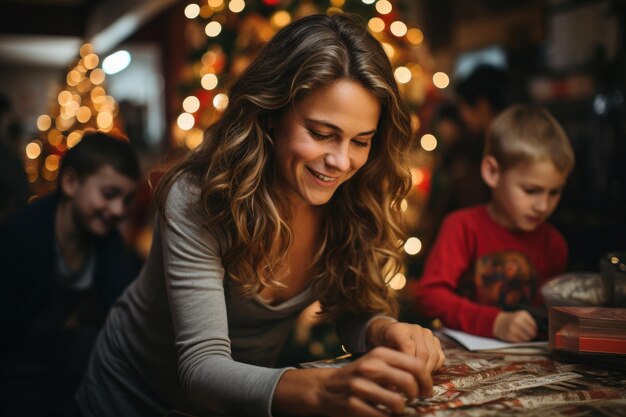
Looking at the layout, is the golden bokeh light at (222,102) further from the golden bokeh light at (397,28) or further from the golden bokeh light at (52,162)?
the golden bokeh light at (52,162)

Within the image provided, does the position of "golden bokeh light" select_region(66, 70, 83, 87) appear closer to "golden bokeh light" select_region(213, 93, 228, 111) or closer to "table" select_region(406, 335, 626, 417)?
"golden bokeh light" select_region(213, 93, 228, 111)

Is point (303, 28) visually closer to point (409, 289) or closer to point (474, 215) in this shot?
point (474, 215)

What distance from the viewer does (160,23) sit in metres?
8.73

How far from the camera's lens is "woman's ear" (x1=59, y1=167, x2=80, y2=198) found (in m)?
1.86

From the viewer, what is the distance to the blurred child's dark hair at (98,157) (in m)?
1.87

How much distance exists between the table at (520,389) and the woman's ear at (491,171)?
557 mm

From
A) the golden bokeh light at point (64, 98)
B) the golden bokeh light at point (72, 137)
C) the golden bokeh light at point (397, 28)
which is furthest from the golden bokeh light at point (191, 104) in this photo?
the golden bokeh light at point (64, 98)

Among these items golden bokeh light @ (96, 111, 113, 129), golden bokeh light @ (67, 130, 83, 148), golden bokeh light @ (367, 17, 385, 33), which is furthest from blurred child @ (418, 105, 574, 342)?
golden bokeh light @ (96, 111, 113, 129)

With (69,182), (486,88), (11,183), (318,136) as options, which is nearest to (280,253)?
(318,136)

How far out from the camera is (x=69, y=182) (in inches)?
73.9

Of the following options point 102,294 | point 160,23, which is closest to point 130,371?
point 102,294

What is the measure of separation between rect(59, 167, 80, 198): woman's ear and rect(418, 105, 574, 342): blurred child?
1.13 metres

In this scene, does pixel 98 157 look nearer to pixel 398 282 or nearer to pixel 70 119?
pixel 398 282

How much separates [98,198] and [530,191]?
4.16ft
